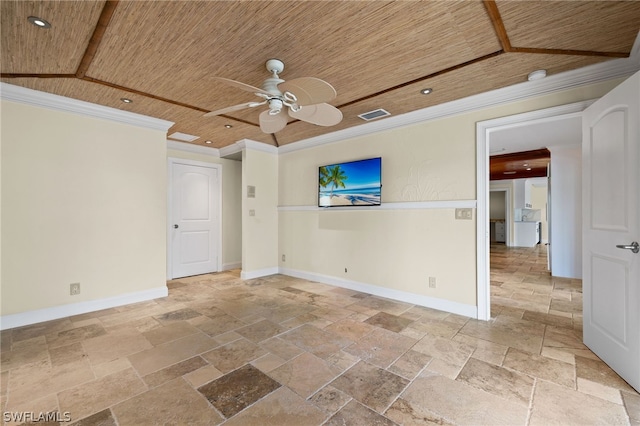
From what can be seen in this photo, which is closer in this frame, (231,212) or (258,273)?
(258,273)

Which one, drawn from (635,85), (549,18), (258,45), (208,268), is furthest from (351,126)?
(208,268)

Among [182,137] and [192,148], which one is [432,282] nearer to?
[182,137]

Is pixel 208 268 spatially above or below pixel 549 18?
below

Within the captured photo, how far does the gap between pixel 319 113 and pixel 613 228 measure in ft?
8.38

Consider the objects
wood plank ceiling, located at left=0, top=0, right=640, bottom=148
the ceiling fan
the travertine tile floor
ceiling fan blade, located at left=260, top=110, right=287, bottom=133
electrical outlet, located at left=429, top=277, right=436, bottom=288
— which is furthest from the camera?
electrical outlet, located at left=429, top=277, right=436, bottom=288

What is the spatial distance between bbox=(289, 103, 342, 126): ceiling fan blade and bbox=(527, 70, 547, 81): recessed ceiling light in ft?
6.00

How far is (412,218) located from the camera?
144 inches

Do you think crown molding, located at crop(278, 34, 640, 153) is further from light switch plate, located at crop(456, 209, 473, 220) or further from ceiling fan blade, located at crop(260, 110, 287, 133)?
ceiling fan blade, located at crop(260, 110, 287, 133)

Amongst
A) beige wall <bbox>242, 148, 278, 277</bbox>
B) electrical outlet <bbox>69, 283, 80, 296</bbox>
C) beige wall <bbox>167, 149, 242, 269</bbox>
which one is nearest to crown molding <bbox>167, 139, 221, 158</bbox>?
beige wall <bbox>167, 149, 242, 269</bbox>

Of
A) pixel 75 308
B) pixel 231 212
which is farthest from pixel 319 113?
pixel 231 212

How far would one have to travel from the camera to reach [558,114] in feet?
8.77

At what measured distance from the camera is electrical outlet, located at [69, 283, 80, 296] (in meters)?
3.26

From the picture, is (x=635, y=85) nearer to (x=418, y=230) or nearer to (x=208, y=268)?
(x=418, y=230)

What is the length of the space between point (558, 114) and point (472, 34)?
1408 mm
